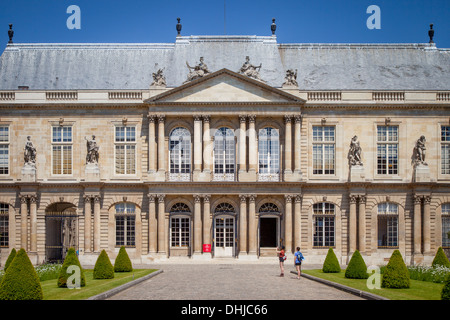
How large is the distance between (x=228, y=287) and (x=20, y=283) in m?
9.20

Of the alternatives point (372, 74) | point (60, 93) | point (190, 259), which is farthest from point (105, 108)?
point (372, 74)

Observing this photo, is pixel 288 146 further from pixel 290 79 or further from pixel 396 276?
pixel 396 276

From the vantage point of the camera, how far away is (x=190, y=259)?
4322cm

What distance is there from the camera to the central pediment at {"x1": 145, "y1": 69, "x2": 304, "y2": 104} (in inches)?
1726

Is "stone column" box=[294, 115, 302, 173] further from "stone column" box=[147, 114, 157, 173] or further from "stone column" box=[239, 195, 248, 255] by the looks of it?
"stone column" box=[147, 114, 157, 173]

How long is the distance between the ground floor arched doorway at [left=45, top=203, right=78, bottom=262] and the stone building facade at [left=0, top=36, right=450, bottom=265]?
0.15 m

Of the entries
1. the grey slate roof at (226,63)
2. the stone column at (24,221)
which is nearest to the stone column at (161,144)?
the grey slate roof at (226,63)

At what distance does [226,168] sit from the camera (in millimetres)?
44562

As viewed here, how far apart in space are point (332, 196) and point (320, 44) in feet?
41.3

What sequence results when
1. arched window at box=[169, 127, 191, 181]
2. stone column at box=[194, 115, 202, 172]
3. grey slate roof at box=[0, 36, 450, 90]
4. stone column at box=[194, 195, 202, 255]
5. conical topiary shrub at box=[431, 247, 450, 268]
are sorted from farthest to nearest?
grey slate roof at box=[0, 36, 450, 90] < arched window at box=[169, 127, 191, 181] < stone column at box=[194, 115, 202, 172] < stone column at box=[194, 195, 202, 255] < conical topiary shrub at box=[431, 247, 450, 268]

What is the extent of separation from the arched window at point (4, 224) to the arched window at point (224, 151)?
47.3 ft

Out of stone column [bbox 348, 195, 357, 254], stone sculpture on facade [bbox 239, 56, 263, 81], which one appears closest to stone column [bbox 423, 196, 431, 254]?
stone column [bbox 348, 195, 357, 254]

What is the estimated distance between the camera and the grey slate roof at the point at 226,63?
47781 mm

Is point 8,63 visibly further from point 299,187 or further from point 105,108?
point 299,187
